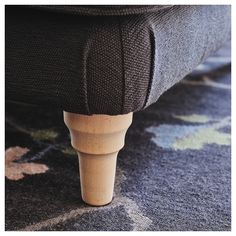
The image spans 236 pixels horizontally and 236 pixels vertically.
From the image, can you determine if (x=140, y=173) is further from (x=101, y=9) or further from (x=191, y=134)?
(x=101, y=9)

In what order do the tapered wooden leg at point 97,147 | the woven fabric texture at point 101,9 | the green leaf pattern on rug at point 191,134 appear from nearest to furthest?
the woven fabric texture at point 101,9 → the tapered wooden leg at point 97,147 → the green leaf pattern on rug at point 191,134

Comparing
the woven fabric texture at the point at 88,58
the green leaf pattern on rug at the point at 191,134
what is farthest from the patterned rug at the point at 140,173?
the woven fabric texture at the point at 88,58

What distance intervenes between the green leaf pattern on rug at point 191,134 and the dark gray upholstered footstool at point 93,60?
266 mm

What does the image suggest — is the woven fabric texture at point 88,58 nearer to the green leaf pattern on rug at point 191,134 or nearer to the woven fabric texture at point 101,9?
the woven fabric texture at point 101,9

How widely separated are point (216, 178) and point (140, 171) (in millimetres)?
117

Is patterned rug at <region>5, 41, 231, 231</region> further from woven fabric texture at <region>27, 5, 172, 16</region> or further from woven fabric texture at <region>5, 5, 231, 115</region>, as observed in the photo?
woven fabric texture at <region>27, 5, 172, 16</region>

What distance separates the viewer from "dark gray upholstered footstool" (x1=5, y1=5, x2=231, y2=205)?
0.51m

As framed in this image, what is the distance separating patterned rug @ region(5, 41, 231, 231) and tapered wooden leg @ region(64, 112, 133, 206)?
0.02m

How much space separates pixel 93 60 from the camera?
513 millimetres

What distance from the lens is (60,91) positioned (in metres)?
0.54

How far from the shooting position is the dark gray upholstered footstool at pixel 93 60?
51 cm

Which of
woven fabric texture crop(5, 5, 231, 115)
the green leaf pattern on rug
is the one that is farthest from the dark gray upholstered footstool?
the green leaf pattern on rug

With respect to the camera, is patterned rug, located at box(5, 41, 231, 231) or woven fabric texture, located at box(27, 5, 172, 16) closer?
woven fabric texture, located at box(27, 5, 172, 16)

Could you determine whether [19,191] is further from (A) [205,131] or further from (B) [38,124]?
(A) [205,131]
